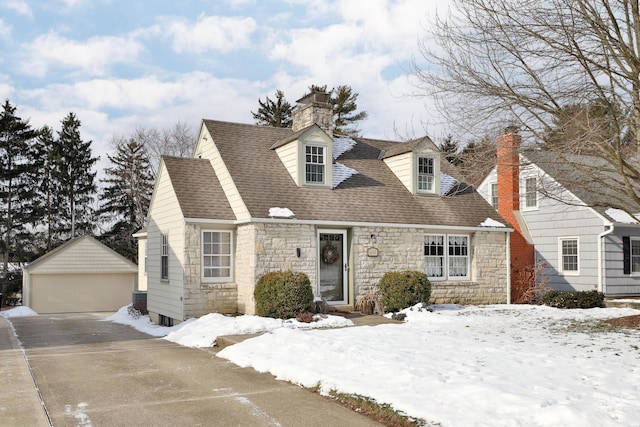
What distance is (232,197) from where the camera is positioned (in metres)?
16.5

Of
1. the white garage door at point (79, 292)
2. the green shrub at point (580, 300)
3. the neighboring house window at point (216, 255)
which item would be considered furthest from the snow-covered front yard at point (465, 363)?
the white garage door at point (79, 292)

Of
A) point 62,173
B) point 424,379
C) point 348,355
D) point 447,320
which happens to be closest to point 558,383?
point 424,379

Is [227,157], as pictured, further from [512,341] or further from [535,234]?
[535,234]

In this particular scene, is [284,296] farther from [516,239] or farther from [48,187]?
[48,187]

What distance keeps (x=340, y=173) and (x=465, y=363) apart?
10477 mm

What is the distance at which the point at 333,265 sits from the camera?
16.7 metres

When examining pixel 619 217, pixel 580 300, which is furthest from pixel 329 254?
pixel 619 217

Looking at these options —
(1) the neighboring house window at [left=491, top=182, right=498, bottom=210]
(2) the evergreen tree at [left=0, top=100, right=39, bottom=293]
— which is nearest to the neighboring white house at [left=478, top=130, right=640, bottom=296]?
(1) the neighboring house window at [left=491, top=182, right=498, bottom=210]

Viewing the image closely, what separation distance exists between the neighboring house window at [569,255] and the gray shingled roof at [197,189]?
1258cm

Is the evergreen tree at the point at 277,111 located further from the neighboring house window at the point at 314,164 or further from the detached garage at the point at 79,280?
the neighboring house window at the point at 314,164

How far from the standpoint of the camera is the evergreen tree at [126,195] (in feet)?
136

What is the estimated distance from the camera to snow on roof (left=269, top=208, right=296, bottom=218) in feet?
51.1

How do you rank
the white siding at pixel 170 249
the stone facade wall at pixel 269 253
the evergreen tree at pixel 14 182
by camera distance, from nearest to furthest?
the stone facade wall at pixel 269 253
the white siding at pixel 170 249
the evergreen tree at pixel 14 182

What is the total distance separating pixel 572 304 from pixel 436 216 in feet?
15.3
